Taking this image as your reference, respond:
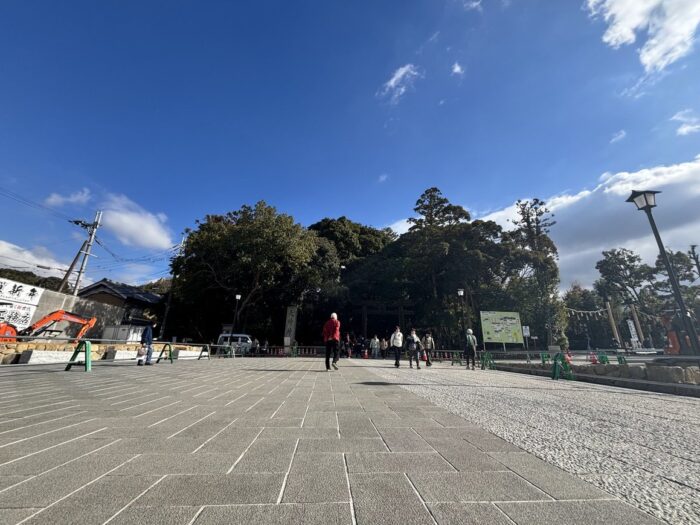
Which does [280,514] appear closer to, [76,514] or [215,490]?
[215,490]

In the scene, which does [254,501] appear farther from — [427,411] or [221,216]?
[221,216]

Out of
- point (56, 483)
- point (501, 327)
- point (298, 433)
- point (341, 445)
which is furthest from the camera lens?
point (501, 327)

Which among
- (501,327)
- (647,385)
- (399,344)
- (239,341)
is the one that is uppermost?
(501,327)

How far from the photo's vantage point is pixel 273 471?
1.90 m

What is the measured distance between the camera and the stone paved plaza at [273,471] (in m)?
1.42

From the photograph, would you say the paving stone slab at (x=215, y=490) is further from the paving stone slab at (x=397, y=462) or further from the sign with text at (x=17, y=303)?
the sign with text at (x=17, y=303)

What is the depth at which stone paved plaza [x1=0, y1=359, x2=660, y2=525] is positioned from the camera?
142cm

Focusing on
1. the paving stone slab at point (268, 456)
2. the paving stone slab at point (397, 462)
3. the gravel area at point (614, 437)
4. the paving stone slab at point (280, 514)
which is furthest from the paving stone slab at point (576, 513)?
the paving stone slab at point (268, 456)

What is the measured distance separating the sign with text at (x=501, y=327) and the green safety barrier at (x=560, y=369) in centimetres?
1254

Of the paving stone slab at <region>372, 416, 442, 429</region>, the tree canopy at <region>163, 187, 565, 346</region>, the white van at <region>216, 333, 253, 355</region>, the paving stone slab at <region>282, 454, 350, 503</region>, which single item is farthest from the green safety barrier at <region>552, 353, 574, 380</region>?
the white van at <region>216, 333, 253, 355</region>

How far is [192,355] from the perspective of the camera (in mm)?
16453

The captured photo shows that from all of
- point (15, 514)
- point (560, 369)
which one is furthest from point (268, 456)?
point (560, 369)

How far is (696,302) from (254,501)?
187 ft

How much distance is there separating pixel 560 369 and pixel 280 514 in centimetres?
1053
